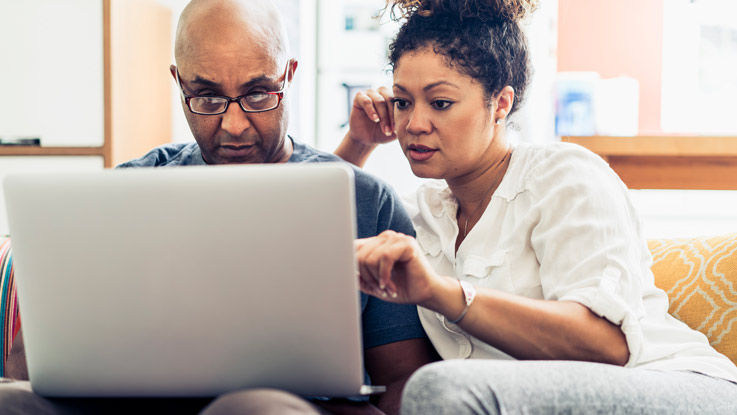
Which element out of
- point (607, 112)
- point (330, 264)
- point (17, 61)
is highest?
point (17, 61)

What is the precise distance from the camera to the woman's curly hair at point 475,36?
3.81ft

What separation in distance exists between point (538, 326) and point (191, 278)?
0.46m

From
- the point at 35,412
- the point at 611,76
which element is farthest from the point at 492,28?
the point at 611,76

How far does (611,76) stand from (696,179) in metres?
0.68

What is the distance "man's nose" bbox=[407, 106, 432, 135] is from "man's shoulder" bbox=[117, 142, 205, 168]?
17.4 inches

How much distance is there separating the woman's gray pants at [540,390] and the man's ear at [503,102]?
499mm

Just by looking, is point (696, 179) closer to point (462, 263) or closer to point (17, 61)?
point (462, 263)

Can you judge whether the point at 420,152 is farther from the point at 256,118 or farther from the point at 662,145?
the point at 662,145

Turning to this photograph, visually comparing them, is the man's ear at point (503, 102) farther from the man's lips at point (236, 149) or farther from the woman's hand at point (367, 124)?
the man's lips at point (236, 149)

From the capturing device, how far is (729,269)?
122 cm

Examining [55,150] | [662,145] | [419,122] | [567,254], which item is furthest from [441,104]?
[55,150]

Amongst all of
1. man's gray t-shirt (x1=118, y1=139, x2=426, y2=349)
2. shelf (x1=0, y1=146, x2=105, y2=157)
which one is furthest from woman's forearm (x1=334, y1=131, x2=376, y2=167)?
shelf (x1=0, y1=146, x2=105, y2=157)

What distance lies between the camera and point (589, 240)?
0.98m

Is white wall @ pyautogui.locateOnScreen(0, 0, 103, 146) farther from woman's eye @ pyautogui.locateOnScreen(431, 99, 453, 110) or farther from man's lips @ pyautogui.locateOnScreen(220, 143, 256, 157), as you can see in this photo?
woman's eye @ pyautogui.locateOnScreen(431, 99, 453, 110)
